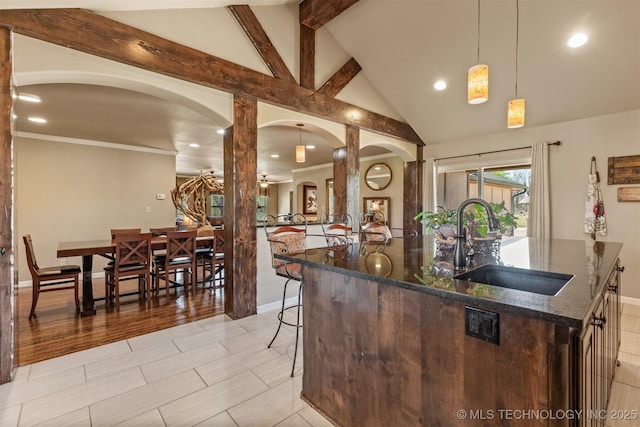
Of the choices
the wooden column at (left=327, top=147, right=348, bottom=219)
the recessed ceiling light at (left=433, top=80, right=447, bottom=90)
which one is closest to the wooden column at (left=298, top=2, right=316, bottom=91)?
the wooden column at (left=327, top=147, right=348, bottom=219)

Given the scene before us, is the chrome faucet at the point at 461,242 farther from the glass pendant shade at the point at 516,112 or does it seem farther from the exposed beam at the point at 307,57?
the exposed beam at the point at 307,57

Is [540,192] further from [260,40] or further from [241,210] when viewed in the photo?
[260,40]

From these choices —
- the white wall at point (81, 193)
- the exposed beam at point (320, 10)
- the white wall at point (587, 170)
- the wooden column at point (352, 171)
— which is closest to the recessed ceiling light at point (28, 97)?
the white wall at point (81, 193)

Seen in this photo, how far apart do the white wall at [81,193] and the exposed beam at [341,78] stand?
4303 millimetres

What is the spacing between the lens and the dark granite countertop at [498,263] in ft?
2.89

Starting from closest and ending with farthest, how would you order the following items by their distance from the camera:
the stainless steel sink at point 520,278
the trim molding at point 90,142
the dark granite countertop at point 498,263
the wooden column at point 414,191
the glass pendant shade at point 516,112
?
1. the dark granite countertop at point 498,263
2. the stainless steel sink at point 520,278
3. the glass pendant shade at point 516,112
4. the trim molding at point 90,142
5. the wooden column at point 414,191

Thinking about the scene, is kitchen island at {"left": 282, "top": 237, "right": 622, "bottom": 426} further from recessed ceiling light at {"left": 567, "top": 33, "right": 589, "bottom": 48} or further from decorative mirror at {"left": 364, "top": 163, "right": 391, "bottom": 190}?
decorative mirror at {"left": 364, "top": 163, "right": 391, "bottom": 190}

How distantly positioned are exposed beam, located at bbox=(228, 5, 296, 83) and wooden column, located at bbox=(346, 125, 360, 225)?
1.24 meters

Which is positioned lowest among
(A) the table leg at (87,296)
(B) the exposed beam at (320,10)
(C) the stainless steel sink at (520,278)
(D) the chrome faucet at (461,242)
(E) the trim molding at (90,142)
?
(A) the table leg at (87,296)

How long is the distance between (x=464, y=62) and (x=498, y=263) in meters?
3.35

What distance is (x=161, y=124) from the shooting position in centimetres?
460

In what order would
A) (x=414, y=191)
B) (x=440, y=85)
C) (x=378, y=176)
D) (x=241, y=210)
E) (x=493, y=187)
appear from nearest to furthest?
1. (x=241, y=210)
2. (x=440, y=85)
3. (x=493, y=187)
4. (x=414, y=191)
5. (x=378, y=176)

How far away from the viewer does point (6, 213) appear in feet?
6.64

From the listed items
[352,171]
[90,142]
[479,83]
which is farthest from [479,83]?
[90,142]
